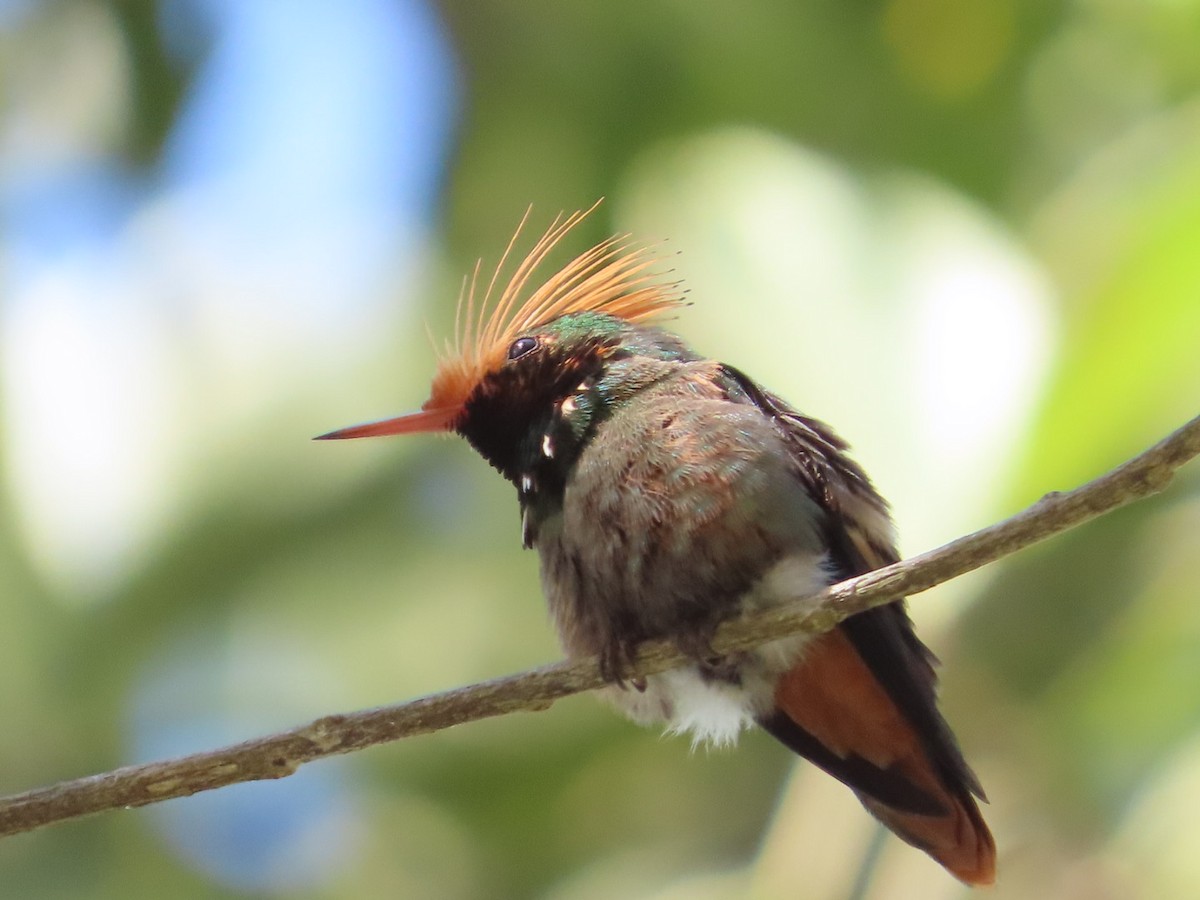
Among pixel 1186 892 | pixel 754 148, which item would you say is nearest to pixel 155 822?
pixel 754 148

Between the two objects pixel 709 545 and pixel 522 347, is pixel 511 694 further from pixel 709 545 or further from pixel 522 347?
pixel 522 347

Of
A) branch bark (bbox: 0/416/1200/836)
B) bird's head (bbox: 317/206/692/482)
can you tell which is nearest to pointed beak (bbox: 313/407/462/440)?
bird's head (bbox: 317/206/692/482)

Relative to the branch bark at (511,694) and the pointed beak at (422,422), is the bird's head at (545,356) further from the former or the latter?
the branch bark at (511,694)

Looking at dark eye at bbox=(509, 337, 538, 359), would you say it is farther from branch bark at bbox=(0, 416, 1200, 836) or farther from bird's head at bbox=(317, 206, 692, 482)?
branch bark at bbox=(0, 416, 1200, 836)

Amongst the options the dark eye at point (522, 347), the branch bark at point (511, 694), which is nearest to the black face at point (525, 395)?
the dark eye at point (522, 347)

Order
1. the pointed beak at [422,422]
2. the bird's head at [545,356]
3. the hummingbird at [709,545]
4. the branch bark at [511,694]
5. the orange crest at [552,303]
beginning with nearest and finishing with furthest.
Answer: the branch bark at [511,694] < the hummingbird at [709,545] < the bird's head at [545,356] < the pointed beak at [422,422] < the orange crest at [552,303]

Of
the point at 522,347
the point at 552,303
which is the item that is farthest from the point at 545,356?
the point at 552,303

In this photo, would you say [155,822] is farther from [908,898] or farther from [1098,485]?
[1098,485]
